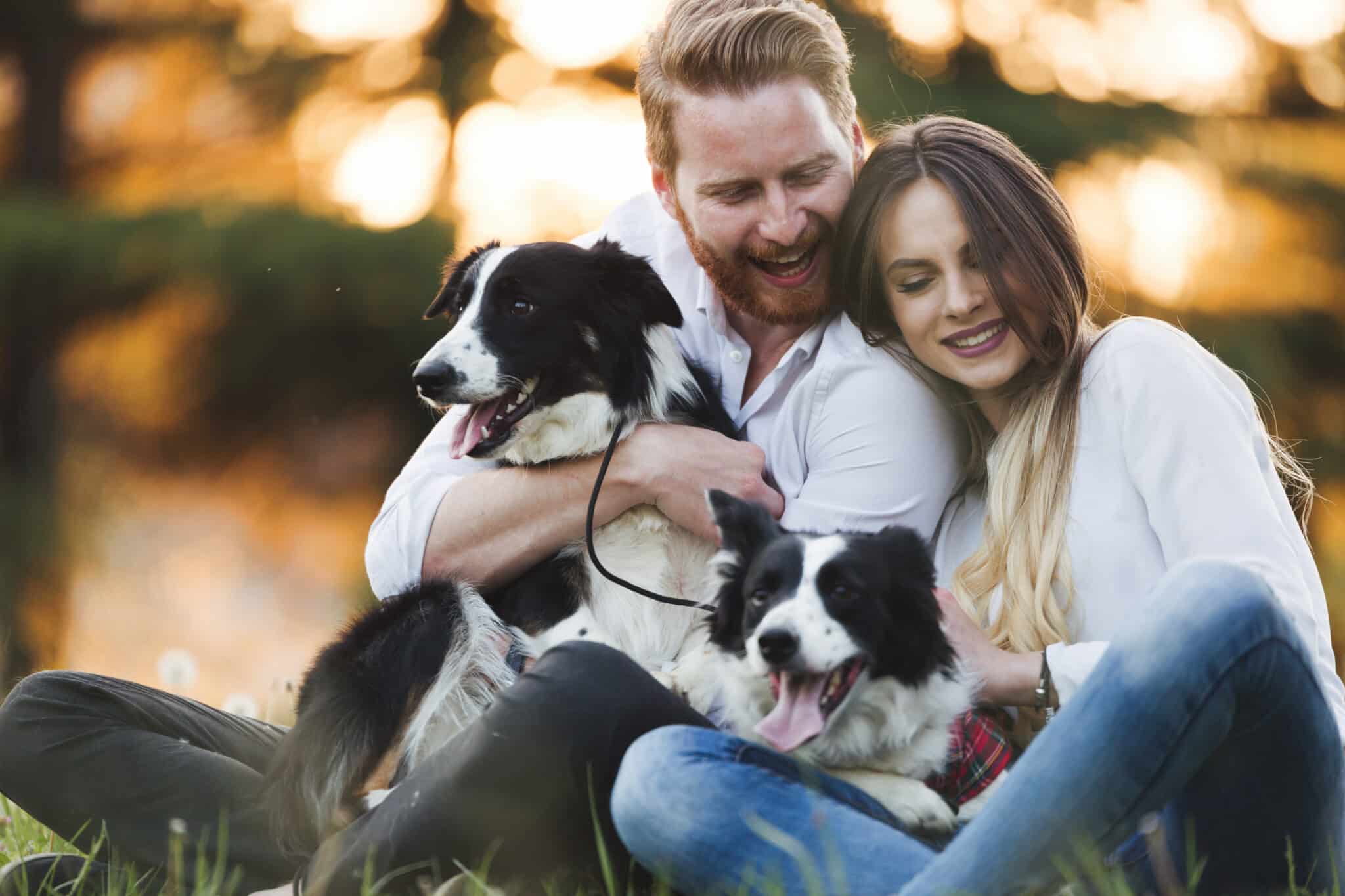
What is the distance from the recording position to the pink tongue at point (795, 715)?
2.18 meters

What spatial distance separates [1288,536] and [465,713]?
166 centimetres

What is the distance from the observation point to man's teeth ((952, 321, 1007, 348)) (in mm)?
2664

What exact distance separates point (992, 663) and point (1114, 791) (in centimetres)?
54

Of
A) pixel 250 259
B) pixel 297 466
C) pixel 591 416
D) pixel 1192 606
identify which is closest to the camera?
pixel 1192 606

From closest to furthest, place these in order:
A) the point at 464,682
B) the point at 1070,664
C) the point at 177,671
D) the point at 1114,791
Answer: the point at 1114,791, the point at 1070,664, the point at 464,682, the point at 177,671

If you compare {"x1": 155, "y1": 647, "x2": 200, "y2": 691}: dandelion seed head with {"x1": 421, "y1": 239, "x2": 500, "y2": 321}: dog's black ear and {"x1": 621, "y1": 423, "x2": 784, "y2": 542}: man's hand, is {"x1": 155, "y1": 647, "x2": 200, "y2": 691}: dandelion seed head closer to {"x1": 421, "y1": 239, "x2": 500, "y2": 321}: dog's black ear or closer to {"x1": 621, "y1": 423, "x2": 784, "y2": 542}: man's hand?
{"x1": 421, "y1": 239, "x2": 500, "y2": 321}: dog's black ear

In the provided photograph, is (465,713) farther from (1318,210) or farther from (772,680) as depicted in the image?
(1318,210)

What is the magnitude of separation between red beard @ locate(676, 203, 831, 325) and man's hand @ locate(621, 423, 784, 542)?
1.06 feet

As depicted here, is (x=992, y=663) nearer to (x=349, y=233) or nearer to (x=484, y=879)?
(x=484, y=879)

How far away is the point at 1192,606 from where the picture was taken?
6.09ft

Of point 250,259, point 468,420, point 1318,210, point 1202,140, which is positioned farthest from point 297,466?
point 1318,210

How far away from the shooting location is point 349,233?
671 centimetres

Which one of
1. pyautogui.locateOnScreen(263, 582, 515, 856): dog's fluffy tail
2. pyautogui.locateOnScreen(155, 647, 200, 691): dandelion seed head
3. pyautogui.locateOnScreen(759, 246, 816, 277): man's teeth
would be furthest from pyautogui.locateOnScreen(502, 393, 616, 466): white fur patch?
pyautogui.locateOnScreen(155, 647, 200, 691): dandelion seed head

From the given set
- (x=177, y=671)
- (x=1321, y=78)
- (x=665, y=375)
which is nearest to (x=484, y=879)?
(x=665, y=375)
